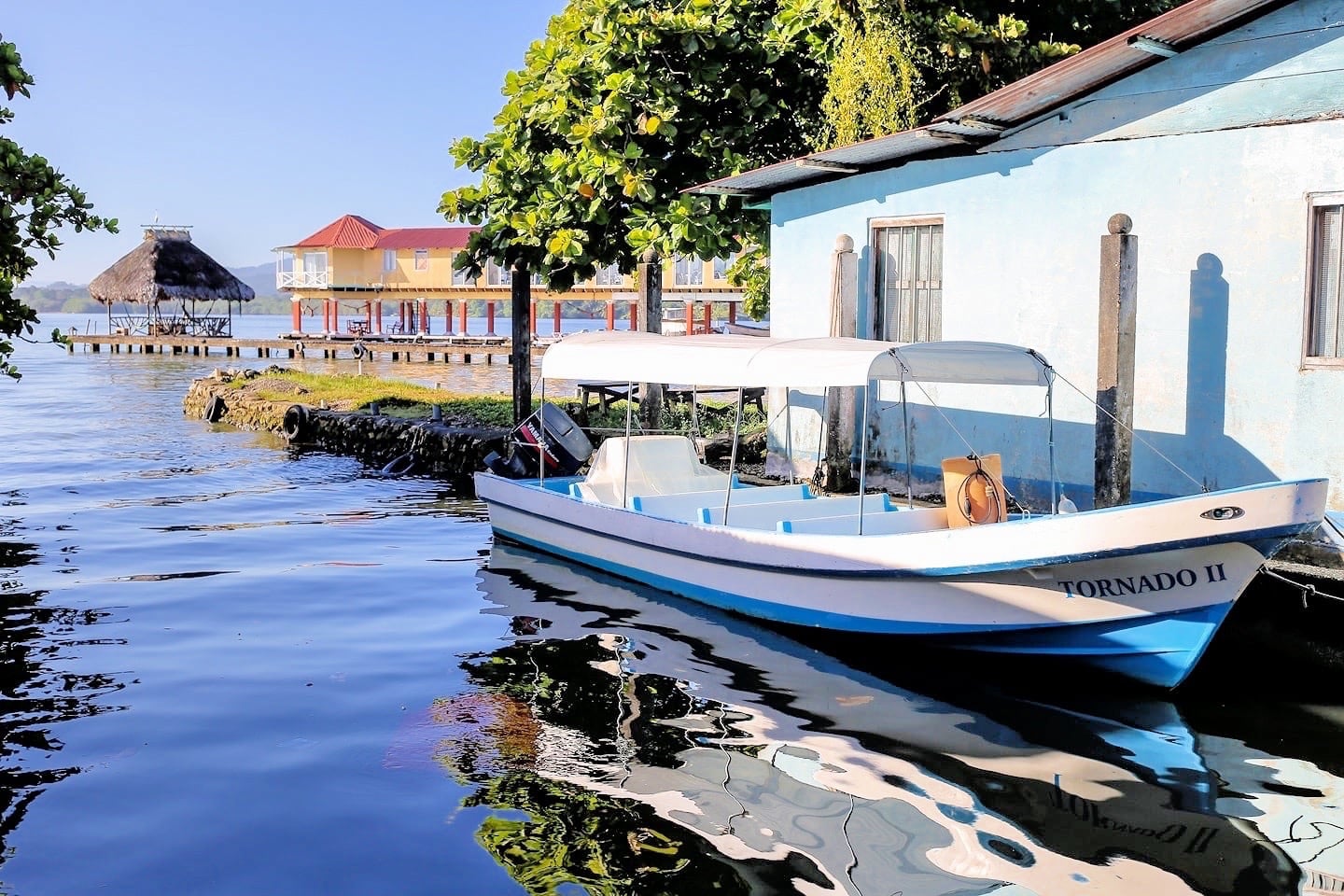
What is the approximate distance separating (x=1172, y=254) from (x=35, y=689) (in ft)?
33.5

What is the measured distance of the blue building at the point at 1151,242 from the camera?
34.7 feet

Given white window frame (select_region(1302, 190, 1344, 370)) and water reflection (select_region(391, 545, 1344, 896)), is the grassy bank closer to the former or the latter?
water reflection (select_region(391, 545, 1344, 896))

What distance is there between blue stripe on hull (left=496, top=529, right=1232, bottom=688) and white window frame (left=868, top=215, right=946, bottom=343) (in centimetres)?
461

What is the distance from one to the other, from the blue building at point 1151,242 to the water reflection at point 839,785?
3.47 meters

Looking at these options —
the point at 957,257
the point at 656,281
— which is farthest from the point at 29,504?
the point at 957,257

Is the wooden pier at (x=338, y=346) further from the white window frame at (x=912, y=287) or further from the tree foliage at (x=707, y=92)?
the white window frame at (x=912, y=287)

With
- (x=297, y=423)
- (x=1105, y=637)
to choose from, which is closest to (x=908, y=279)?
(x=1105, y=637)

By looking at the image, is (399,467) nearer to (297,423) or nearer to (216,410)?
(297,423)

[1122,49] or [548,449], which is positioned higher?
[1122,49]

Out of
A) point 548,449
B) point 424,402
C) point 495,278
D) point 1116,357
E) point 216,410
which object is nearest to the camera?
point 1116,357

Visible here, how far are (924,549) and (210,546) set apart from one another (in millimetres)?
9612

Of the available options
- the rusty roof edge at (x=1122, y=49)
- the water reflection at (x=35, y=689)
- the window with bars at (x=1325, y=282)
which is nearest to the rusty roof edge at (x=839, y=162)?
the rusty roof edge at (x=1122, y=49)

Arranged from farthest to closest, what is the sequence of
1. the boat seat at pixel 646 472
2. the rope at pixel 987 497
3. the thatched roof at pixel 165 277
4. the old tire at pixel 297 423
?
the thatched roof at pixel 165 277 → the old tire at pixel 297 423 → the boat seat at pixel 646 472 → the rope at pixel 987 497

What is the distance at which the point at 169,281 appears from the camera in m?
61.0
